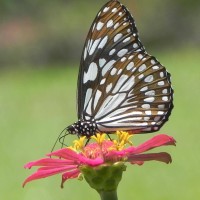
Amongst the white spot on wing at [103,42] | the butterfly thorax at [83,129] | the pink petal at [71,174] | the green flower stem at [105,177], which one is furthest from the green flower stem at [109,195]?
the white spot on wing at [103,42]

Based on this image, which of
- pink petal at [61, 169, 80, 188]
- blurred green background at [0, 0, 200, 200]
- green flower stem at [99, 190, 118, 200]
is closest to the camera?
green flower stem at [99, 190, 118, 200]

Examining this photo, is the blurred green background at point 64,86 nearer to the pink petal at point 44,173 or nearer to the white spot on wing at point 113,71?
the white spot on wing at point 113,71

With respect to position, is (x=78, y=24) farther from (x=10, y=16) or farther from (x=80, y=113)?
(x=80, y=113)

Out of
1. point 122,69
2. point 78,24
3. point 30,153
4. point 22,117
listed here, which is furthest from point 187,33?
point 122,69

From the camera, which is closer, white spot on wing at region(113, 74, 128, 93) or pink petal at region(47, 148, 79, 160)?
pink petal at region(47, 148, 79, 160)

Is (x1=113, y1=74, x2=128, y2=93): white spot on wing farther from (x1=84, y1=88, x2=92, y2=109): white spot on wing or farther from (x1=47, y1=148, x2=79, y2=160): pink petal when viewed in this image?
(x1=47, y1=148, x2=79, y2=160): pink petal

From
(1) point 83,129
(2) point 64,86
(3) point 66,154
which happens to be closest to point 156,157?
(3) point 66,154

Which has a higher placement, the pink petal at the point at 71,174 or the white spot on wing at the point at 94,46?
the white spot on wing at the point at 94,46

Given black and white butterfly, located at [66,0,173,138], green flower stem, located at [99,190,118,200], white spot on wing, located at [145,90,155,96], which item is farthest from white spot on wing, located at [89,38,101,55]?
green flower stem, located at [99,190,118,200]
